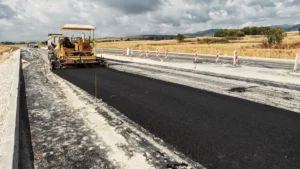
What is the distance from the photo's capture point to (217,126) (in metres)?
5.05

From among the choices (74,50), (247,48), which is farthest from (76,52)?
(247,48)

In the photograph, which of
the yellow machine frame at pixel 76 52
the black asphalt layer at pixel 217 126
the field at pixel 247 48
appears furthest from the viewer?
the field at pixel 247 48

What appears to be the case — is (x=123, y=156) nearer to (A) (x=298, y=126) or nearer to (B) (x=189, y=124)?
(B) (x=189, y=124)

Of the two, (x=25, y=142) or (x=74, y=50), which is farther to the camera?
(x=74, y=50)

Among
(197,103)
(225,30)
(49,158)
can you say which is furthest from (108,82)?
(225,30)

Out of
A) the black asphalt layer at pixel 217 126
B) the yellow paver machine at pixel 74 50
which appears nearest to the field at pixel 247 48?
the yellow paver machine at pixel 74 50

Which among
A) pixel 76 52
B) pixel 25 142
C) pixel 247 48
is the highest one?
pixel 247 48

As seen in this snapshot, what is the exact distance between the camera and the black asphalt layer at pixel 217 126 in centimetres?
371

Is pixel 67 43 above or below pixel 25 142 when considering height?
above

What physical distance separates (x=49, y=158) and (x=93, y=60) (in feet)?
44.0

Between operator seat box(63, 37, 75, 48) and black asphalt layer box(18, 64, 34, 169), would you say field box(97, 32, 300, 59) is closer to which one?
operator seat box(63, 37, 75, 48)

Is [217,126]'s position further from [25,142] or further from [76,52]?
[76,52]

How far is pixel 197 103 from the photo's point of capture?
691cm

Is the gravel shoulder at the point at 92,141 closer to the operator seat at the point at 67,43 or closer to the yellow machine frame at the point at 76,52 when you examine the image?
the yellow machine frame at the point at 76,52
